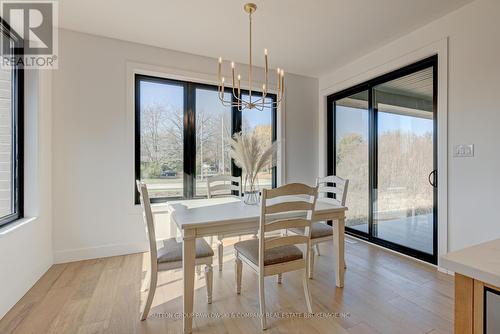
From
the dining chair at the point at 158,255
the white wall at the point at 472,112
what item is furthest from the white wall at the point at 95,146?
the white wall at the point at 472,112

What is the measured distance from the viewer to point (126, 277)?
2363 mm

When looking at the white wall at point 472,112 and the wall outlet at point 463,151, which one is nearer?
the white wall at point 472,112

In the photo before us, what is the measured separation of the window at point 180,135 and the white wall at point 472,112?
2.02 m

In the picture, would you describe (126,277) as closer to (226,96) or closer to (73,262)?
(73,262)

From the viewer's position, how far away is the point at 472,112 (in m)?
2.26

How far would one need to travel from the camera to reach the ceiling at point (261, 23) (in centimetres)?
228

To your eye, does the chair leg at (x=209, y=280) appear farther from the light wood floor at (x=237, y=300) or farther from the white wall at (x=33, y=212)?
the white wall at (x=33, y=212)

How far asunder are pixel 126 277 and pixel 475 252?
8.53 feet

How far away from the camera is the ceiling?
89.7 inches

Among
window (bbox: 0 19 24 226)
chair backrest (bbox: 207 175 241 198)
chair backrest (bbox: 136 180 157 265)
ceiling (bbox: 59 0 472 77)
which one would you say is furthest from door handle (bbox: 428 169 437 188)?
window (bbox: 0 19 24 226)

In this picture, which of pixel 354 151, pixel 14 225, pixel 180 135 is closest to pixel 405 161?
pixel 354 151

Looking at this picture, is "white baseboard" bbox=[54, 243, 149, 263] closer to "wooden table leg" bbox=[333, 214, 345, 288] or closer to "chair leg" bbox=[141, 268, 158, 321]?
"chair leg" bbox=[141, 268, 158, 321]

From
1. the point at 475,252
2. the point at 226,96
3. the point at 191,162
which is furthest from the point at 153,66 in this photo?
the point at 475,252

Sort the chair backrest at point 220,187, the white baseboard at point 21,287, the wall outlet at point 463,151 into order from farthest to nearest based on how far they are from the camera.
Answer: the chair backrest at point 220,187 → the wall outlet at point 463,151 → the white baseboard at point 21,287
